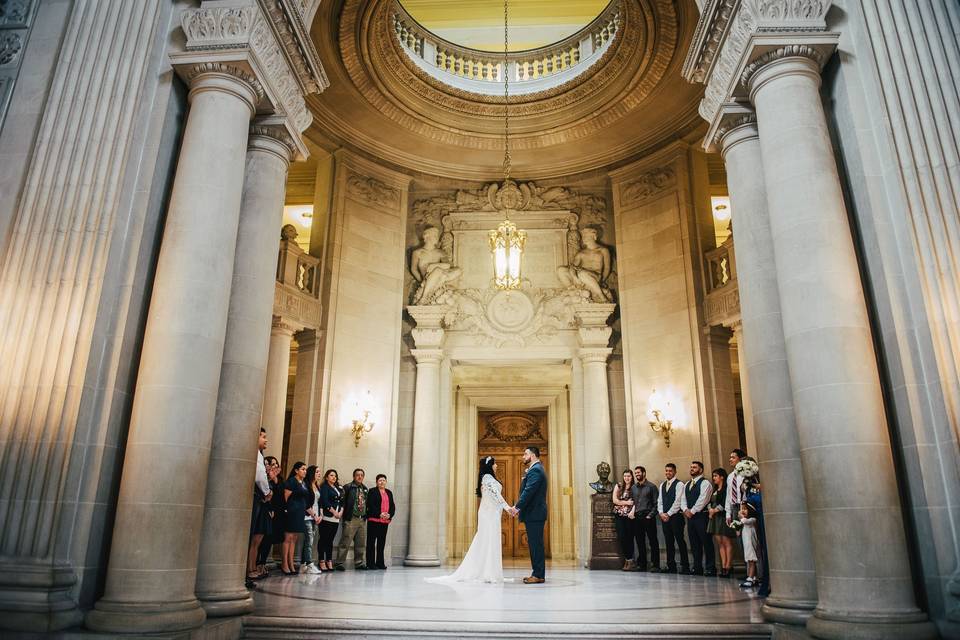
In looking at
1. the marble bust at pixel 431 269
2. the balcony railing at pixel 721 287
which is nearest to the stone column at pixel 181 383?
the marble bust at pixel 431 269

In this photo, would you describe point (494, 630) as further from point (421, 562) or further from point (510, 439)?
point (510, 439)

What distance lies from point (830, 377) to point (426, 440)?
8.75m

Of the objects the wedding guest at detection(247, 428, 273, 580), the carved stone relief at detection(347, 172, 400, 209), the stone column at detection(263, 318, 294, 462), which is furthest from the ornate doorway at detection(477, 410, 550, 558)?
the wedding guest at detection(247, 428, 273, 580)

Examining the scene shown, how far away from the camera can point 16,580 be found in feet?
13.3

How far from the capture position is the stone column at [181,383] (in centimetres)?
431

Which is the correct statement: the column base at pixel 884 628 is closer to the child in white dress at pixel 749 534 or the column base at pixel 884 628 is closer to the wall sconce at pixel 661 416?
the child in white dress at pixel 749 534

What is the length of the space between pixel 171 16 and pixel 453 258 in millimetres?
8255

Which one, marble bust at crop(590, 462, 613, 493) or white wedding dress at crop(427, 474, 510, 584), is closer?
white wedding dress at crop(427, 474, 510, 584)

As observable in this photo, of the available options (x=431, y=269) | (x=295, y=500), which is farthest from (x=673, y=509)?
(x=431, y=269)

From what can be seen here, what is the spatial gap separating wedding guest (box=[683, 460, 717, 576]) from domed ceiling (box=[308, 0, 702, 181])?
6740 millimetres

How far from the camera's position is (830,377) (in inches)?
176

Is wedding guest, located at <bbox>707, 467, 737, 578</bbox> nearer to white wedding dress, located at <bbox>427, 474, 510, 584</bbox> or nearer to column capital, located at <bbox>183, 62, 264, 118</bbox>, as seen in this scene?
white wedding dress, located at <bbox>427, 474, 510, 584</bbox>

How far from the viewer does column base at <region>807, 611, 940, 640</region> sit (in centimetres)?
390

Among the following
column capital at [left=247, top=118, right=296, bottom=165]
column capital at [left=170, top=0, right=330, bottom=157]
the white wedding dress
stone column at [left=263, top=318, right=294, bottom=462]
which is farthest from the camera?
stone column at [left=263, top=318, right=294, bottom=462]
